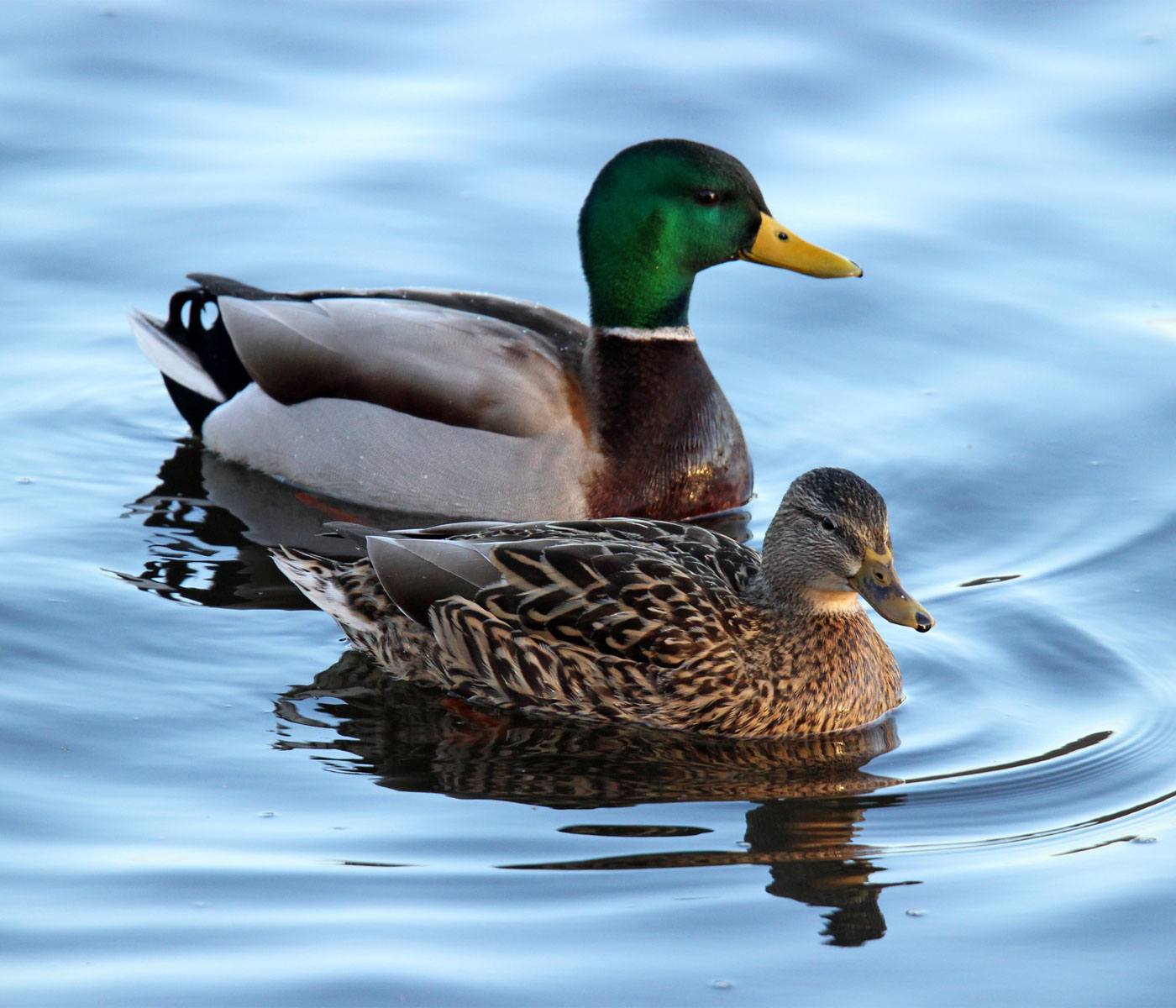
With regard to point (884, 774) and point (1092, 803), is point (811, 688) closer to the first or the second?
point (884, 774)

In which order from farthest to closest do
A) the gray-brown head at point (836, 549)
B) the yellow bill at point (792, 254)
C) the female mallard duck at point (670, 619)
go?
the yellow bill at point (792, 254) → the female mallard duck at point (670, 619) → the gray-brown head at point (836, 549)

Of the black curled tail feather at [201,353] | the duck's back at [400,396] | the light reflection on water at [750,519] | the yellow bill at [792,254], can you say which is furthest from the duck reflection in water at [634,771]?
the yellow bill at [792,254]

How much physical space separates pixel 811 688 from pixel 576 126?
5.76 metres

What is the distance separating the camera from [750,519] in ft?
29.5

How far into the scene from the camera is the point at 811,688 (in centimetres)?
697

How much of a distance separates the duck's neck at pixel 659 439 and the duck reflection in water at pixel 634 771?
77.1 inches

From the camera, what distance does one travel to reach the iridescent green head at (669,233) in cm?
897

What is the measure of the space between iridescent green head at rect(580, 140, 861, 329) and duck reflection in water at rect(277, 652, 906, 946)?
2.59 metres

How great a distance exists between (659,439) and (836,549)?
223 centimetres

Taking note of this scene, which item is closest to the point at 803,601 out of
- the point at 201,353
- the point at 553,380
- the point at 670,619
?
the point at 670,619

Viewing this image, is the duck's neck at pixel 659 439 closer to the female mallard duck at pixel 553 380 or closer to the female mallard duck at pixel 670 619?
the female mallard duck at pixel 553 380

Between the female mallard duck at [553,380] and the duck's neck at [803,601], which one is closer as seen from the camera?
the duck's neck at [803,601]

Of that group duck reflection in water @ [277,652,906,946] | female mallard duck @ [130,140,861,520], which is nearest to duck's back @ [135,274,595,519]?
female mallard duck @ [130,140,861,520]

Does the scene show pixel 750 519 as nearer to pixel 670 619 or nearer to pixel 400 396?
pixel 400 396
